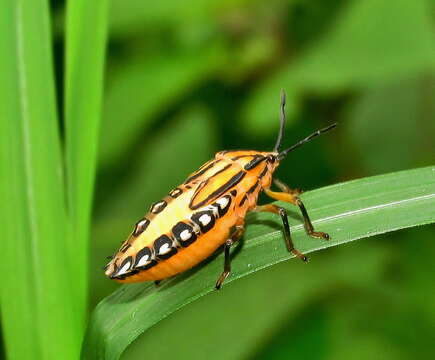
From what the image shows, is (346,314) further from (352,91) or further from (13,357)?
(13,357)

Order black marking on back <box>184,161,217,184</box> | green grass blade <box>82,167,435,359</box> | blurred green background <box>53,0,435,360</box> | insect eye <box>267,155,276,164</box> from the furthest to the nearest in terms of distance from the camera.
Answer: blurred green background <box>53,0,435,360</box> → insect eye <box>267,155,276,164</box> → black marking on back <box>184,161,217,184</box> → green grass blade <box>82,167,435,359</box>

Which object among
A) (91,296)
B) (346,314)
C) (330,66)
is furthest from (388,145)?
(91,296)

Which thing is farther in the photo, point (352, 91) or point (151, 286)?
point (352, 91)

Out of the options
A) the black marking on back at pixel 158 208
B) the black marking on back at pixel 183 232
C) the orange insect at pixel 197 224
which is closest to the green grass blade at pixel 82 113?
the orange insect at pixel 197 224

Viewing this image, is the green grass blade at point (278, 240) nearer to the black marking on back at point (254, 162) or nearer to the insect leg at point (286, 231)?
the insect leg at point (286, 231)

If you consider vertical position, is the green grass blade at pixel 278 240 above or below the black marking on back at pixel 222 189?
below

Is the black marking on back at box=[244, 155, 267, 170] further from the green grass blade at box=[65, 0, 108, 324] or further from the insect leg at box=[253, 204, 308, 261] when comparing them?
the green grass blade at box=[65, 0, 108, 324]

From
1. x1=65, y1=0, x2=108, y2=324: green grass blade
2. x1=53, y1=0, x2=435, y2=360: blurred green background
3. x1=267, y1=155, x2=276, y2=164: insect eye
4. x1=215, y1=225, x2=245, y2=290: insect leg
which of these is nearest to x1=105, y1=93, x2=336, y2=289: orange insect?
x1=215, y1=225, x2=245, y2=290: insect leg

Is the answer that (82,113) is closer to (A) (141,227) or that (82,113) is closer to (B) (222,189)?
(A) (141,227)
